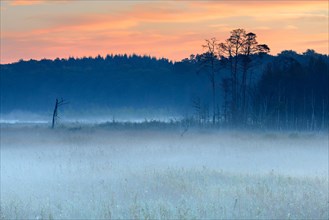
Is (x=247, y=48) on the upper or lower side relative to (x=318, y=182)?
upper

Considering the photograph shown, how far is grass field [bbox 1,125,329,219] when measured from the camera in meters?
14.7

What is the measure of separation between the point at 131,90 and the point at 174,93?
26.3 meters

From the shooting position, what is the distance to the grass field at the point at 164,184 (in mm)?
14719

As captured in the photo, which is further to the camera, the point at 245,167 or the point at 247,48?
the point at 247,48

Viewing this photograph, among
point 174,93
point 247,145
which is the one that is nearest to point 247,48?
point 247,145

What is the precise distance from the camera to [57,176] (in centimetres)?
2138

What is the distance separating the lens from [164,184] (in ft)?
61.4

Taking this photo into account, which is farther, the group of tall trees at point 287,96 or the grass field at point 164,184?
the group of tall trees at point 287,96

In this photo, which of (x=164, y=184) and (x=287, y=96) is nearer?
(x=164, y=184)

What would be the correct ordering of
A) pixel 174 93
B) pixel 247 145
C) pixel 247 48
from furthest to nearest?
pixel 174 93 < pixel 247 48 < pixel 247 145

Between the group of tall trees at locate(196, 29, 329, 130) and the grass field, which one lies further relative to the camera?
the group of tall trees at locate(196, 29, 329, 130)

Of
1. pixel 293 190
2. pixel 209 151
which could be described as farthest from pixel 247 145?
pixel 293 190

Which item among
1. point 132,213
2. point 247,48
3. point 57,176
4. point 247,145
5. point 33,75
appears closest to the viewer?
point 132,213

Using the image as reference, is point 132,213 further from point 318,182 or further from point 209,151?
point 209,151
